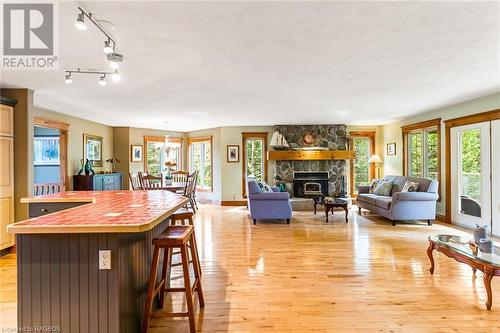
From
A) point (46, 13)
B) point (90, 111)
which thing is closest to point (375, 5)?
point (46, 13)

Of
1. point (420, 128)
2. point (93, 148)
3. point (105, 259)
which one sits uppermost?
point (420, 128)

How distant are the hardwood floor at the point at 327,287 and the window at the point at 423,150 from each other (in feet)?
7.68

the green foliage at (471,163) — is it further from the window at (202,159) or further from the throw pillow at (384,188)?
the window at (202,159)

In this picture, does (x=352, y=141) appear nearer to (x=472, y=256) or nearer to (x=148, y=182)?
(x=148, y=182)

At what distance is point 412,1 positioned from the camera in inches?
77.8

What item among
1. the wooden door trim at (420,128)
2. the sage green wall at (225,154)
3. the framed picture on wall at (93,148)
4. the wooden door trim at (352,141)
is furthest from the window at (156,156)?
the wooden door trim at (420,128)

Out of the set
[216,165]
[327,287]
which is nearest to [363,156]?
[216,165]

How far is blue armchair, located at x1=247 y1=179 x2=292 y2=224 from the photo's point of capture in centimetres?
573

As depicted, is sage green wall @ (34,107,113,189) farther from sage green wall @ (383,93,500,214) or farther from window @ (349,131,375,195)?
sage green wall @ (383,93,500,214)

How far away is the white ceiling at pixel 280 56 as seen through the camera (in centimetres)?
210

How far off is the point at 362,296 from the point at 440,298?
0.73 meters

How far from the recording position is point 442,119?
5941 millimetres

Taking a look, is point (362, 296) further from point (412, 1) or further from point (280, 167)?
point (280, 167)

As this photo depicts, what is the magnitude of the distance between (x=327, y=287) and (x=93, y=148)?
668cm
